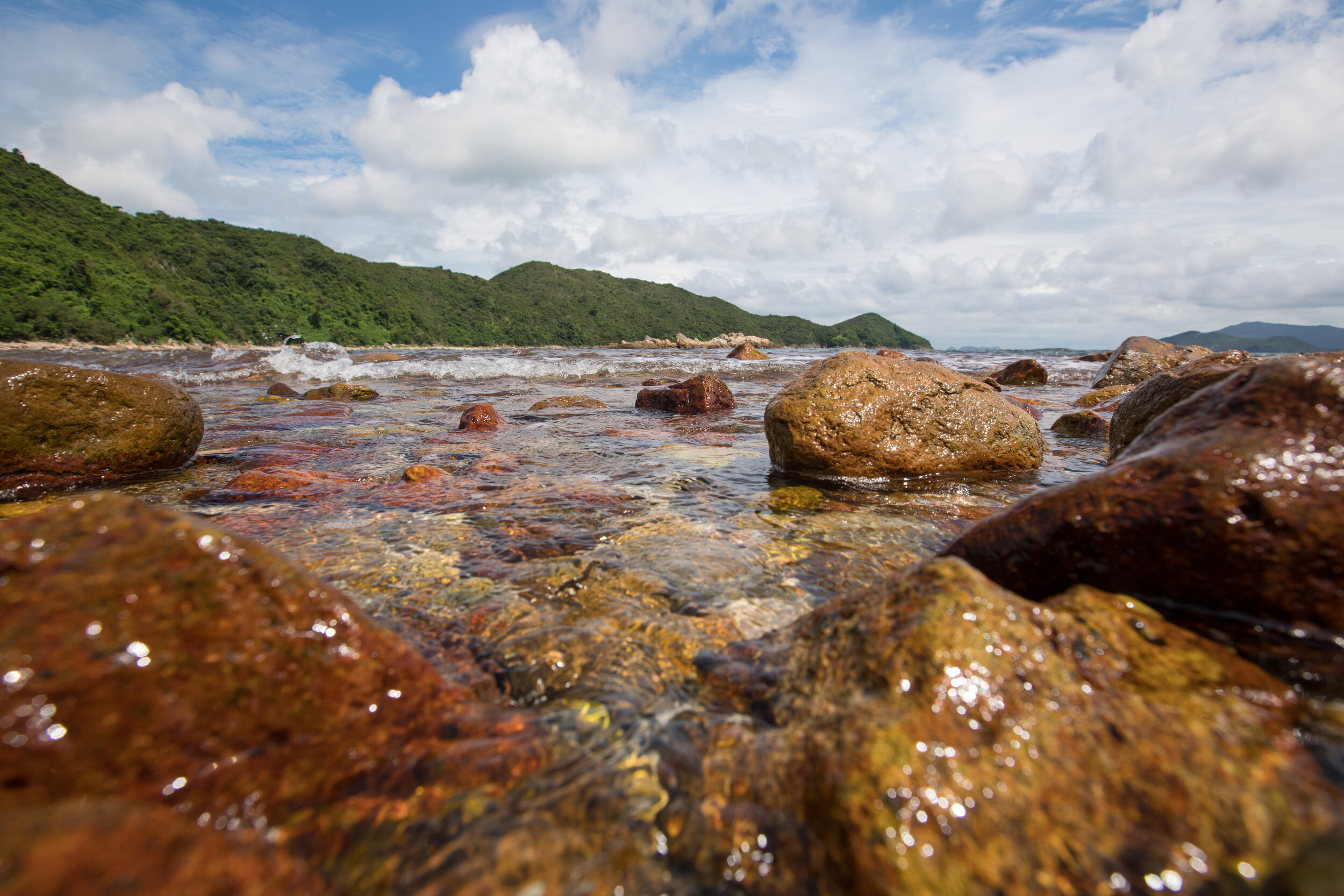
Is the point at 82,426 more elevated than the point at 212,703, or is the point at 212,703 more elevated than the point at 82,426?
the point at 82,426

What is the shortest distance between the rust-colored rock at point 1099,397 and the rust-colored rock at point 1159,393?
637 centimetres

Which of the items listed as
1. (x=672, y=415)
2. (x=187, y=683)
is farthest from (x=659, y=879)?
(x=672, y=415)

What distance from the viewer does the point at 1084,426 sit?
305 inches

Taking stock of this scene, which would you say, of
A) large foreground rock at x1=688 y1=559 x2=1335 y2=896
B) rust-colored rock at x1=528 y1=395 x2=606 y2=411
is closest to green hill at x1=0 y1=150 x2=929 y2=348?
rust-colored rock at x1=528 y1=395 x2=606 y2=411

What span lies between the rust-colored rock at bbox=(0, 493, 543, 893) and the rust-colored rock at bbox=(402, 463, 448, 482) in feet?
11.1

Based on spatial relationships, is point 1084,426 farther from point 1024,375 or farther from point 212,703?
point 1024,375

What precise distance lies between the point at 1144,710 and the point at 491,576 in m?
2.82

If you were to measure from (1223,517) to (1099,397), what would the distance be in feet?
38.1

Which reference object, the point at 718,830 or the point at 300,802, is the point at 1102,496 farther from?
the point at 300,802

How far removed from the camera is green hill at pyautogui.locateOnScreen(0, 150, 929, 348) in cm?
4597

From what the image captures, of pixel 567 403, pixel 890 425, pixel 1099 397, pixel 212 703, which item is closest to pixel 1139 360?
pixel 1099 397

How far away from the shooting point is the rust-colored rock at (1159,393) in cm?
406

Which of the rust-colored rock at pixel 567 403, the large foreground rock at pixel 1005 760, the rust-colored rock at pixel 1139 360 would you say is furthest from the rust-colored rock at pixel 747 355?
the large foreground rock at pixel 1005 760

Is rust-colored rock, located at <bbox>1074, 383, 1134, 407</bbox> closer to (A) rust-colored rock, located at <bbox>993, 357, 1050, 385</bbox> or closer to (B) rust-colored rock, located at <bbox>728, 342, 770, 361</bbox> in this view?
(A) rust-colored rock, located at <bbox>993, 357, 1050, 385</bbox>
